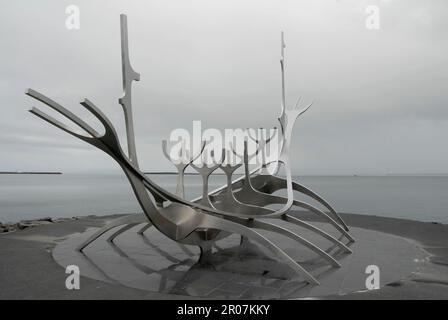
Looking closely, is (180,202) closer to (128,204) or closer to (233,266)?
(233,266)

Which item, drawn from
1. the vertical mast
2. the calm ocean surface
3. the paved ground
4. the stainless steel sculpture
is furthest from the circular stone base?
the calm ocean surface

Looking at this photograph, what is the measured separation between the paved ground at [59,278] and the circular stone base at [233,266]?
0.96 ft

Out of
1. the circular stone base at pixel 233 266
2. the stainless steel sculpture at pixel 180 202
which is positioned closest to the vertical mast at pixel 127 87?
the stainless steel sculpture at pixel 180 202

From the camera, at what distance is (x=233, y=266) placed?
9984mm

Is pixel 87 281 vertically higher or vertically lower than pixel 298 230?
higher

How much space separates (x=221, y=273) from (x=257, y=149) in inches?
222

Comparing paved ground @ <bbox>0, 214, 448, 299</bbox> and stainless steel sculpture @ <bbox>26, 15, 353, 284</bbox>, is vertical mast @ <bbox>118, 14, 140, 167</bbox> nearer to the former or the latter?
stainless steel sculpture @ <bbox>26, 15, 353, 284</bbox>

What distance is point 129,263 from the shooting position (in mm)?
10219

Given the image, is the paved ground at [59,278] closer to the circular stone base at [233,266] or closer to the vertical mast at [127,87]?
the circular stone base at [233,266]

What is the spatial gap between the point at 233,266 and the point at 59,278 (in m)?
4.29

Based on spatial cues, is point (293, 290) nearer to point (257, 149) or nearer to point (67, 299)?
point (67, 299)

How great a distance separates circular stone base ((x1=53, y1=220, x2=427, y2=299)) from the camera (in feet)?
26.6
